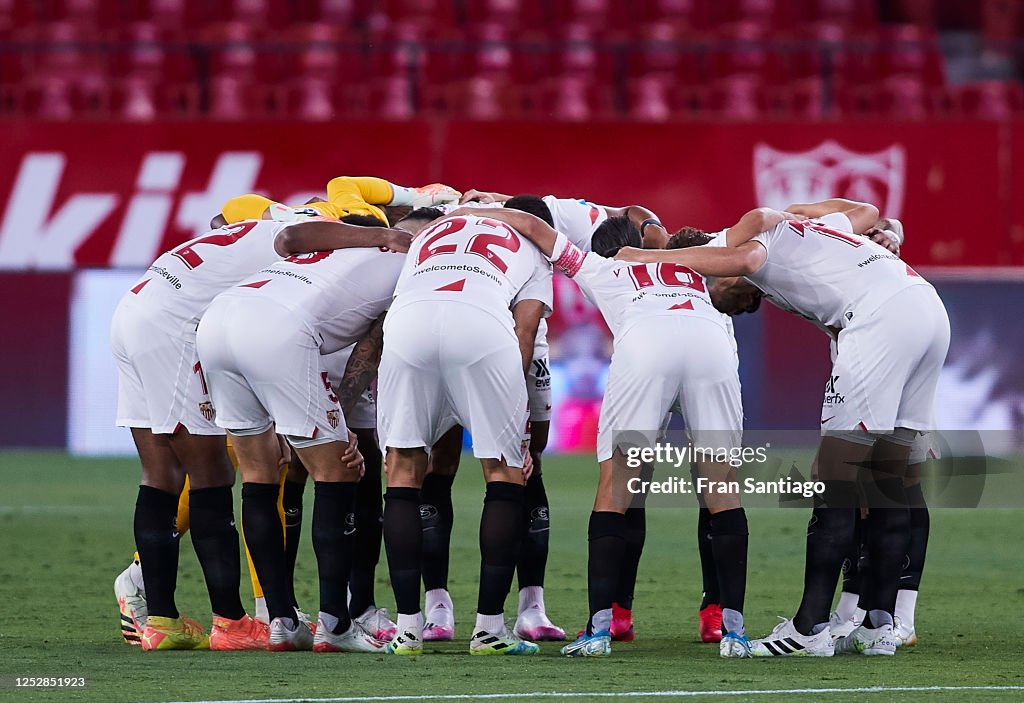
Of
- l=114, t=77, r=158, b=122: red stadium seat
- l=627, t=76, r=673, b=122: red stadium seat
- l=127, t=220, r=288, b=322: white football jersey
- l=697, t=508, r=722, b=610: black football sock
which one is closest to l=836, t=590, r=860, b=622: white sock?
l=697, t=508, r=722, b=610: black football sock

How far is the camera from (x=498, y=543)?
6.04m

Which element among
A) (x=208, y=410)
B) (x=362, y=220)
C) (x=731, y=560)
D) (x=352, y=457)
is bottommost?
(x=731, y=560)

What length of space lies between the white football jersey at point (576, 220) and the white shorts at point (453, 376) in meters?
1.31

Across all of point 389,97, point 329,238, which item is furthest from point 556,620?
point 389,97

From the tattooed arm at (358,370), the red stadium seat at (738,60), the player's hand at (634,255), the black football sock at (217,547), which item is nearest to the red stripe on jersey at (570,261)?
the player's hand at (634,255)

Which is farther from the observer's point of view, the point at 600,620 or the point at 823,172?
the point at 823,172

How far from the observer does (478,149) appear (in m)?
16.0

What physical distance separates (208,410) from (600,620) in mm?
1766

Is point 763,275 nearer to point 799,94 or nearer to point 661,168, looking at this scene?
point 661,168

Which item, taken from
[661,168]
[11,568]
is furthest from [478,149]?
[11,568]

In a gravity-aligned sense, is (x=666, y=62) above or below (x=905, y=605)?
above

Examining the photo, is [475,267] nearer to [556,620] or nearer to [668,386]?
[668,386]

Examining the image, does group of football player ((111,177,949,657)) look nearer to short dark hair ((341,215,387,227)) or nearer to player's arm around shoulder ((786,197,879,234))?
short dark hair ((341,215,387,227))

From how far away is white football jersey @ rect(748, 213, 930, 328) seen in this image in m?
6.38
